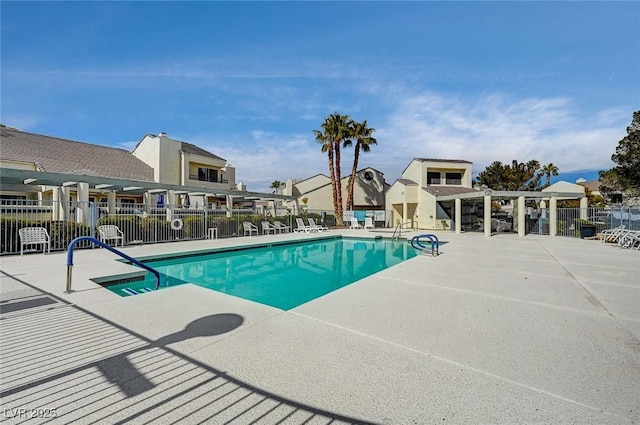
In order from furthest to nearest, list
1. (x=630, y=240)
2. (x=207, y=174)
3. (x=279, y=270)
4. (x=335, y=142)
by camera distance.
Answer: (x=207, y=174) → (x=335, y=142) → (x=630, y=240) → (x=279, y=270)

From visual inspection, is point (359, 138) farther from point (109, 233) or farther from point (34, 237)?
point (34, 237)

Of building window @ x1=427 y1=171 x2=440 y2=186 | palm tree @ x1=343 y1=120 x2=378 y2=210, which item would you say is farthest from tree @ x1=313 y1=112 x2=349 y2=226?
building window @ x1=427 y1=171 x2=440 y2=186

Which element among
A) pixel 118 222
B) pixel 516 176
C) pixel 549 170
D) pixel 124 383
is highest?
pixel 549 170

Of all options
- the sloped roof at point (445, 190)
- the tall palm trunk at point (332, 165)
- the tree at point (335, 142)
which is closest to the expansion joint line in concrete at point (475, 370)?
the tree at point (335, 142)

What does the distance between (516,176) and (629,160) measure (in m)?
12.5

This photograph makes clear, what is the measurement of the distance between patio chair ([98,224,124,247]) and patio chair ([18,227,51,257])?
5.26 feet

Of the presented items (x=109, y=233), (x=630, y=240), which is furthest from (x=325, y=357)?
(x=630, y=240)

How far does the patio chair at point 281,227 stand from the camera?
20.5 metres

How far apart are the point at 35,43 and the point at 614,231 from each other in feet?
87.9

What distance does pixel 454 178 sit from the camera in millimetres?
29875

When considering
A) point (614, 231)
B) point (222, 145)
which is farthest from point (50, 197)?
point (614, 231)

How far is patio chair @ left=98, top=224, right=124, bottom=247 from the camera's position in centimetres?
1120

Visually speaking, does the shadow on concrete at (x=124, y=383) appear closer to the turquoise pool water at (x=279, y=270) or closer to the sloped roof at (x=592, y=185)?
the turquoise pool water at (x=279, y=270)

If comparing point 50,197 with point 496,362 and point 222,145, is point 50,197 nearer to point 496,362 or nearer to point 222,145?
point 222,145
